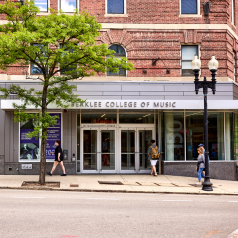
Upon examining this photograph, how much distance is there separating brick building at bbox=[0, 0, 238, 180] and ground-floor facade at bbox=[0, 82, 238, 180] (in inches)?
2.0

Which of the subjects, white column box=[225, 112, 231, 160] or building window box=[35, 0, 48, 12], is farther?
white column box=[225, 112, 231, 160]

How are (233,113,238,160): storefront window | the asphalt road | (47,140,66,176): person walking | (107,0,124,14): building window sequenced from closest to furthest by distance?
the asphalt road → (47,140,66,176): person walking → (107,0,124,14): building window → (233,113,238,160): storefront window

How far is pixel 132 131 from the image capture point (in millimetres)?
18406

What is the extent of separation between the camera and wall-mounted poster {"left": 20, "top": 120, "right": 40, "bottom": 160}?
56.6 ft

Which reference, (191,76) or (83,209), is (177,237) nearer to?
(83,209)

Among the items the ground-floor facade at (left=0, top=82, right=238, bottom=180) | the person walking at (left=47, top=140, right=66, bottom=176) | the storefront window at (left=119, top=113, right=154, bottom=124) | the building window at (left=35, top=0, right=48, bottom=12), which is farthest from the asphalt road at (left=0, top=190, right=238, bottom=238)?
the building window at (left=35, top=0, right=48, bottom=12)

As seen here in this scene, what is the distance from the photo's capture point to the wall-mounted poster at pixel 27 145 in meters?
17.2

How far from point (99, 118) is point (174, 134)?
157 inches

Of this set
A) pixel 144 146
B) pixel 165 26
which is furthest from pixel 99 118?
pixel 165 26

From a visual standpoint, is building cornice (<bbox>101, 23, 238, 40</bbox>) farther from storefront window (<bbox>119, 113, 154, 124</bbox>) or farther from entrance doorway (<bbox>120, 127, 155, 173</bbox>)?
entrance doorway (<bbox>120, 127, 155, 173</bbox>)

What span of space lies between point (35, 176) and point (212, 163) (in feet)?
29.1

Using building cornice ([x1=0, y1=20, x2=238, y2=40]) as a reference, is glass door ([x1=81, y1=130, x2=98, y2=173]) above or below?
below

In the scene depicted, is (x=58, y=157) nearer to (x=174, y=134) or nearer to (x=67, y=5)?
(x=174, y=134)

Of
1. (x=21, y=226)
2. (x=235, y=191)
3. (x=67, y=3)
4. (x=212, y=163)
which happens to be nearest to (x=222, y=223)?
(x=21, y=226)
